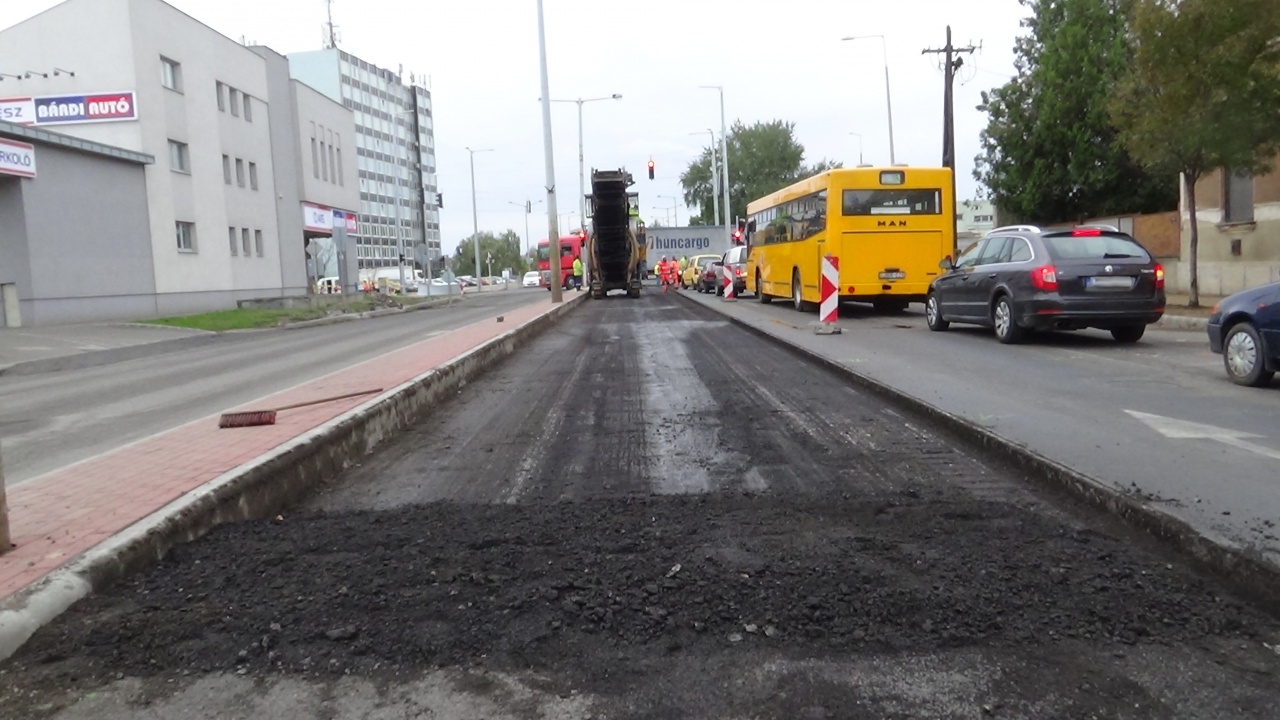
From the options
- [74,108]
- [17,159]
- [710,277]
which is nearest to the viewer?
[17,159]

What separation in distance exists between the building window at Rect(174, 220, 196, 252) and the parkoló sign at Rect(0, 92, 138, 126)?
3901 millimetres

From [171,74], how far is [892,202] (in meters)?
25.5

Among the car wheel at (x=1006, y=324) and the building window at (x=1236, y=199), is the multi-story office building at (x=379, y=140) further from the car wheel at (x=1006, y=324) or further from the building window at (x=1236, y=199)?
the car wheel at (x=1006, y=324)

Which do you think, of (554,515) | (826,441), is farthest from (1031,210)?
(554,515)

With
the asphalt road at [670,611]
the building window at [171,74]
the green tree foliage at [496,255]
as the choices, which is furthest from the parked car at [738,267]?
the green tree foliage at [496,255]

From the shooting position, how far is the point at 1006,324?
13.4 metres

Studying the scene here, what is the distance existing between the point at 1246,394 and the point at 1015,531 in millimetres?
5348

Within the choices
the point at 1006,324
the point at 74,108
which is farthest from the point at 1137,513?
the point at 74,108

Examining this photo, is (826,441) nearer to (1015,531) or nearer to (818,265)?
(1015,531)

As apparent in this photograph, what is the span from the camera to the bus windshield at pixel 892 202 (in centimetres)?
1939

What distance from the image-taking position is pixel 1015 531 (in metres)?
4.64

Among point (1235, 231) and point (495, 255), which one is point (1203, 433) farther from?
point (495, 255)

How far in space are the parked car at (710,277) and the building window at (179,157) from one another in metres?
18.8

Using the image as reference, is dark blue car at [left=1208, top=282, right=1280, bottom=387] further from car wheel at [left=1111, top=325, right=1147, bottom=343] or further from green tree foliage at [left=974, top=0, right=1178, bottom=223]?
green tree foliage at [left=974, top=0, right=1178, bottom=223]
